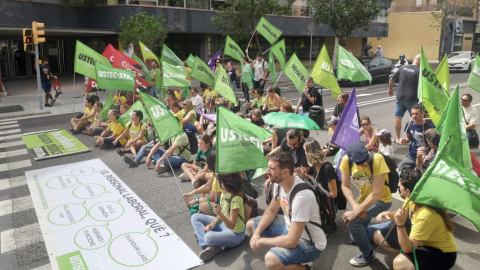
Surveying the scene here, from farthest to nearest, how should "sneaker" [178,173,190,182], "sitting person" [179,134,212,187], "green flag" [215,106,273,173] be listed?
"sneaker" [178,173,190,182] < "sitting person" [179,134,212,187] < "green flag" [215,106,273,173]

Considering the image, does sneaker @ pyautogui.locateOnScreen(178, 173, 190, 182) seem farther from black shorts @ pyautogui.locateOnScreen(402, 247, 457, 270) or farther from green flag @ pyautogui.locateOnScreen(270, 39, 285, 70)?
green flag @ pyautogui.locateOnScreen(270, 39, 285, 70)

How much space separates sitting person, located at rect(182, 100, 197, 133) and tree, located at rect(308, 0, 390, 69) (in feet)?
59.0

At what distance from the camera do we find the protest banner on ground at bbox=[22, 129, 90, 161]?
972cm

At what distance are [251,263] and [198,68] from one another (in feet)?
23.3

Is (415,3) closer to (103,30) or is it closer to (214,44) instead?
(214,44)

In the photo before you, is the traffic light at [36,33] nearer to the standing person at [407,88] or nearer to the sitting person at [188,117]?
the sitting person at [188,117]

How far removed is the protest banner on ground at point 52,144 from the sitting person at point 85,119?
0.26m

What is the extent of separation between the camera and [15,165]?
348 inches

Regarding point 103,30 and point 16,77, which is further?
point 16,77

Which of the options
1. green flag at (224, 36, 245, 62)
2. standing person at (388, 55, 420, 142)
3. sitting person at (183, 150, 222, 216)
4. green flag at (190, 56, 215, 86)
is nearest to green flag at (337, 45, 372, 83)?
standing person at (388, 55, 420, 142)

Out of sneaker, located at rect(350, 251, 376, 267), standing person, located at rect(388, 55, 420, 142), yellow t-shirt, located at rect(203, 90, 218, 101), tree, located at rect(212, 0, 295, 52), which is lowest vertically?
sneaker, located at rect(350, 251, 376, 267)

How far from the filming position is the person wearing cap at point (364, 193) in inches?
179

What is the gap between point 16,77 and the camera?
84.7ft

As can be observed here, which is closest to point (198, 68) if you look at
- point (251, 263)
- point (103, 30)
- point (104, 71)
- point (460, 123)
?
point (104, 71)
